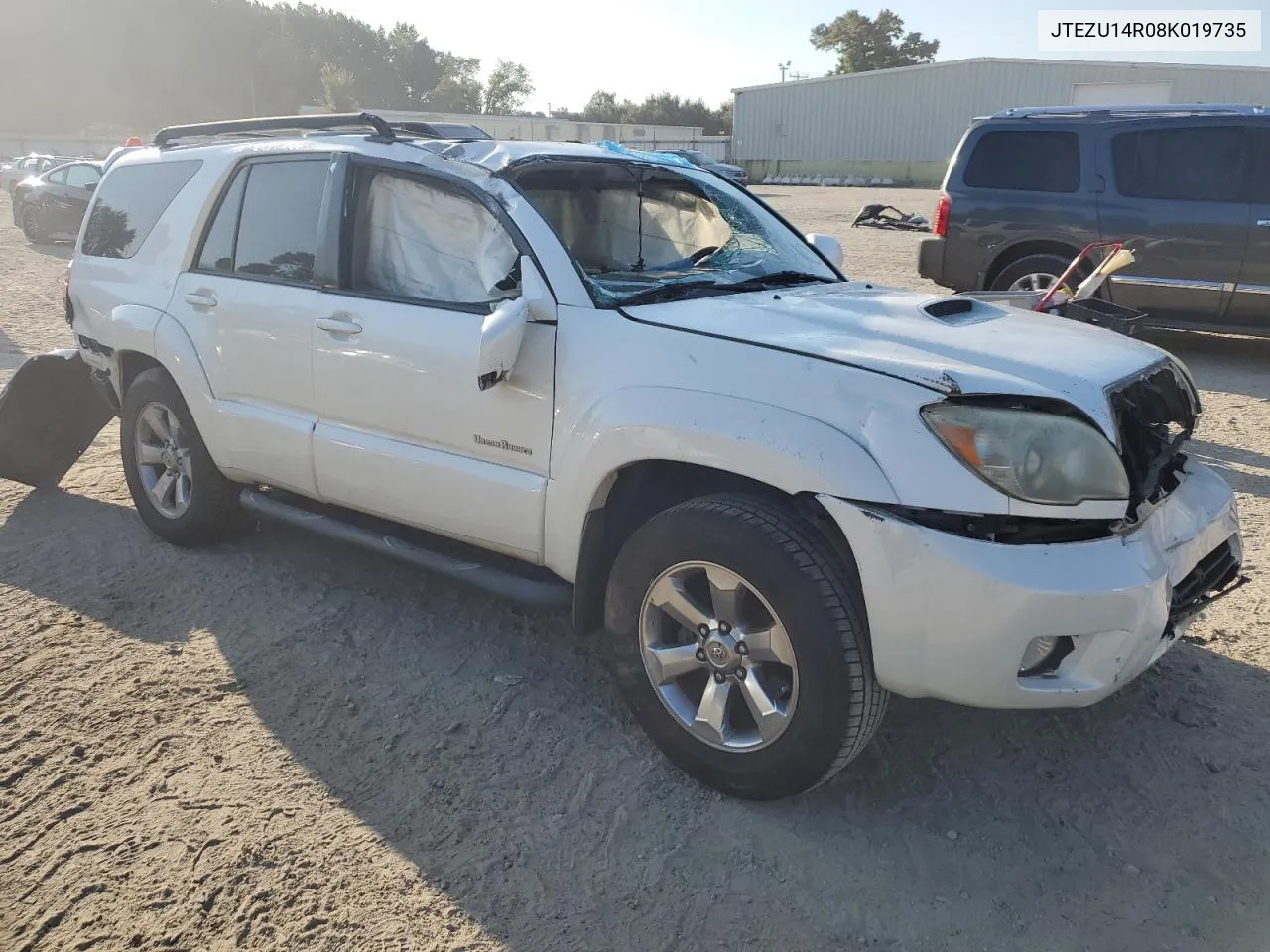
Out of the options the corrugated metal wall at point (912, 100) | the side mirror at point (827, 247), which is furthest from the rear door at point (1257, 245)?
the corrugated metal wall at point (912, 100)

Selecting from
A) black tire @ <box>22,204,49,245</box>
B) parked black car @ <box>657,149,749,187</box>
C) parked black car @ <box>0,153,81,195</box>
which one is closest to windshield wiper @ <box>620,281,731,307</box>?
parked black car @ <box>657,149,749,187</box>

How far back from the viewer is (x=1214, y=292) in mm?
7953

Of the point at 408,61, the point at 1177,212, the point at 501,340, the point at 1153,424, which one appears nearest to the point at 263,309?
the point at 501,340

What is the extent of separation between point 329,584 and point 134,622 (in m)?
0.76

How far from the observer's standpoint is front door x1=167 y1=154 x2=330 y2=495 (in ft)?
12.2

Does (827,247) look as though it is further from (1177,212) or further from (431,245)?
(1177,212)

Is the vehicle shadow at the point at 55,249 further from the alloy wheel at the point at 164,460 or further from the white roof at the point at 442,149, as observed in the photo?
the white roof at the point at 442,149

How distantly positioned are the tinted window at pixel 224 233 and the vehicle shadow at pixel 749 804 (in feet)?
4.83

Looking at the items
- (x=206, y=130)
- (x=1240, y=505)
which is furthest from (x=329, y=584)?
(x=1240, y=505)

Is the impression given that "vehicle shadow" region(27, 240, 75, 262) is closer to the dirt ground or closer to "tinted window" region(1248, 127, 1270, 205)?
the dirt ground

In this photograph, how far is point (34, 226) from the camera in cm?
1886

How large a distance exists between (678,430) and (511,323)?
0.62m

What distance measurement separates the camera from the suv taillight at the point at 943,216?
898 cm

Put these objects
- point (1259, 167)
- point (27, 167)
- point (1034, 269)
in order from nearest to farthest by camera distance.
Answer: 1. point (1259, 167)
2. point (1034, 269)
3. point (27, 167)
